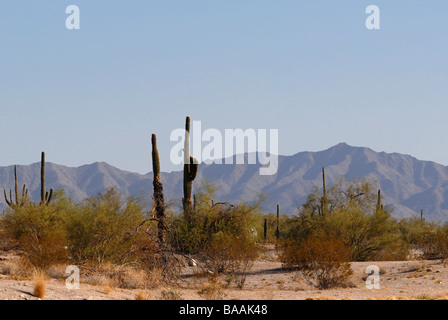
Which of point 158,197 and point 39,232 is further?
point 39,232

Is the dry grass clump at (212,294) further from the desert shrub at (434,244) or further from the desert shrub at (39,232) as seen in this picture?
the desert shrub at (434,244)

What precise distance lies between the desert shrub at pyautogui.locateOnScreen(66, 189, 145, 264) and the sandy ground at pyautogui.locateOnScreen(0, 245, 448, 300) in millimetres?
2385

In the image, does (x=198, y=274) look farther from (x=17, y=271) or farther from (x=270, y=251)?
(x=270, y=251)

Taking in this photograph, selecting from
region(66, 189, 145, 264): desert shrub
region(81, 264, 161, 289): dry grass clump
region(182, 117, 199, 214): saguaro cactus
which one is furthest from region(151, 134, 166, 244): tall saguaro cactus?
region(182, 117, 199, 214): saguaro cactus

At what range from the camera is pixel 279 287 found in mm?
21734

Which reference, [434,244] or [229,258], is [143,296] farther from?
[434,244]

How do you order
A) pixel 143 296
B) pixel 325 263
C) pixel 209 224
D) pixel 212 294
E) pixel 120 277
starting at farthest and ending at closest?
pixel 209 224
pixel 325 263
pixel 120 277
pixel 212 294
pixel 143 296

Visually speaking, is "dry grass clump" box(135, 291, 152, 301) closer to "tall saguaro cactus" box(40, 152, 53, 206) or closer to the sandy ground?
the sandy ground

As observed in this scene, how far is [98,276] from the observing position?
1966cm

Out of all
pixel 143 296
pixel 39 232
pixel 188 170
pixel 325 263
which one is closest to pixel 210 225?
pixel 188 170

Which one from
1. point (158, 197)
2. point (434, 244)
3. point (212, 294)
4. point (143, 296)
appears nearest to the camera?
point (143, 296)

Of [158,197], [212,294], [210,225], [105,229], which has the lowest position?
[212,294]

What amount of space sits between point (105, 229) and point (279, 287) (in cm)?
635

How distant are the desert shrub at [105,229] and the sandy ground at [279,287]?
2385 millimetres
